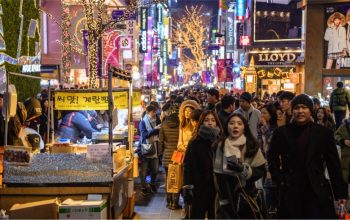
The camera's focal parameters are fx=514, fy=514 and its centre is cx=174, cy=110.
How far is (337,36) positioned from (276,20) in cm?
2119

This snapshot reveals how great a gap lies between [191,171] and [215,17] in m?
124

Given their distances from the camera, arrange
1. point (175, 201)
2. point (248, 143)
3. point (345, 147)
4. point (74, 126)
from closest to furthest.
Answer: point (248, 143)
point (345, 147)
point (175, 201)
point (74, 126)

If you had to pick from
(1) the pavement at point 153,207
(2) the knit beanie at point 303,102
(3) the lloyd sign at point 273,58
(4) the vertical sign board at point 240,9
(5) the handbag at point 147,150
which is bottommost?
(1) the pavement at point 153,207

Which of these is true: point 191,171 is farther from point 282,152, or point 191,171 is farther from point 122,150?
point 122,150

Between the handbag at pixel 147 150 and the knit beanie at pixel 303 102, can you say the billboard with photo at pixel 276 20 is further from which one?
the knit beanie at pixel 303 102

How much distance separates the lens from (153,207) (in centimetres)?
997

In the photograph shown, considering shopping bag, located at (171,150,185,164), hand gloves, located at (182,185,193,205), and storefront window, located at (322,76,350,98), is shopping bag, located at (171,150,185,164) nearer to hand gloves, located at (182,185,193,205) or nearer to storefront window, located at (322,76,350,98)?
hand gloves, located at (182,185,193,205)

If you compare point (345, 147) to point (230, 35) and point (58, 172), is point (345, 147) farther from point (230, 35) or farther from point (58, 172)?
point (230, 35)

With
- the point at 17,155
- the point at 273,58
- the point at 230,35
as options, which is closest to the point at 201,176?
the point at 17,155

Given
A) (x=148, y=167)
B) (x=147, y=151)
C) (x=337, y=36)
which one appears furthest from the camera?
(x=337, y=36)

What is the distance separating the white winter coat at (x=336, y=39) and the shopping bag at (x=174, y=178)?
17.9 m

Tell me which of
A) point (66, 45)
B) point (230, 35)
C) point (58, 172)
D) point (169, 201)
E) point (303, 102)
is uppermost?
point (230, 35)

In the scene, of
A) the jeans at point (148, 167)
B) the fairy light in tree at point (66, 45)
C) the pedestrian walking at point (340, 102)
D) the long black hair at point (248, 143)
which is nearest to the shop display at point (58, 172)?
the long black hair at point (248, 143)

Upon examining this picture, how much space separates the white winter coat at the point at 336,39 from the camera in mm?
24688
